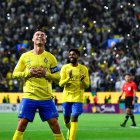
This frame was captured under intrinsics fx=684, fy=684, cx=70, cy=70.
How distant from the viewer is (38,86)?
1306 centimetres

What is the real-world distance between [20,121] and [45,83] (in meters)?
0.87

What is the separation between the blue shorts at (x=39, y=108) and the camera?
42.8 ft

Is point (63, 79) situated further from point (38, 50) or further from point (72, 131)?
point (38, 50)

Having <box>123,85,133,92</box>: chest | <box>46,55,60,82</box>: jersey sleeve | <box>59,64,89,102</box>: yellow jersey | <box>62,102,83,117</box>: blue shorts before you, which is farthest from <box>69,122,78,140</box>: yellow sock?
<box>123,85,133,92</box>: chest

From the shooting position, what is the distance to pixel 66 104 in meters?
18.3

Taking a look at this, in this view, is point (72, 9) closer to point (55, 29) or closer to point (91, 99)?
point (55, 29)

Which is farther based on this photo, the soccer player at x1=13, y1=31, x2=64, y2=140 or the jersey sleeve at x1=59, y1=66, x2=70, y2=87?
the jersey sleeve at x1=59, y1=66, x2=70, y2=87

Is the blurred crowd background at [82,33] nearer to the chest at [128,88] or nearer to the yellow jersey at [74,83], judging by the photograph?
the chest at [128,88]

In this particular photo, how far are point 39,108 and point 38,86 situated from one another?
425 millimetres

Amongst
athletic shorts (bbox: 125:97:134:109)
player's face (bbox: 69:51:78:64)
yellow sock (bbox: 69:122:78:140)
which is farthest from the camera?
athletic shorts (bbox: 125:97:134:109)

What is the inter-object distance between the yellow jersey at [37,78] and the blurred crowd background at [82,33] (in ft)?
91.3

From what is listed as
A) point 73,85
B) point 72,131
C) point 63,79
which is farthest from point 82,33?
point 72,131

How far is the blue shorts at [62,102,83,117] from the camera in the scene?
17.8 m

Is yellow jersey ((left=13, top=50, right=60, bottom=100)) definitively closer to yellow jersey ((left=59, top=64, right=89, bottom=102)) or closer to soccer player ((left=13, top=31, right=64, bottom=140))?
soccer player ((left=13, top=31, right=64, bottom=140))
